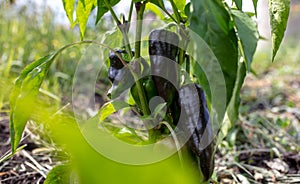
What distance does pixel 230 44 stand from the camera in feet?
1.99

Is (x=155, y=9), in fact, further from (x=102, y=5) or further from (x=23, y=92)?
(x=23, y=92)

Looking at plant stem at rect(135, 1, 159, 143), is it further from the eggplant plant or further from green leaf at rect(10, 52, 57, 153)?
green leaf at rect(10, 52, 57, 153)

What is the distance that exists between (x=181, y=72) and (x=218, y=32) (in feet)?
0.74

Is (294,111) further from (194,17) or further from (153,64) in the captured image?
(194,17)

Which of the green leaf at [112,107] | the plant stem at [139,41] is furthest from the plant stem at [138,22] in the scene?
the green leaf at [112,107]

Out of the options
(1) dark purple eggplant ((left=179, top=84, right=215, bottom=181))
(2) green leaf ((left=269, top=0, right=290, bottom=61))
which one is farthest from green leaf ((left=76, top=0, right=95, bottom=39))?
(2) green leaf ((left=269, top=0, right=290, bottom=61))

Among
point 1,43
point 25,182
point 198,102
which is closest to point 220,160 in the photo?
point 25,182

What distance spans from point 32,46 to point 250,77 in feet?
6.97

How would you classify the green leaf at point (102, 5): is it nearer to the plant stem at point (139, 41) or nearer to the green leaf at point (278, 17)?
the plant stem at point (139, 41)

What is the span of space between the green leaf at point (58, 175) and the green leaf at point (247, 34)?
1.30 ft

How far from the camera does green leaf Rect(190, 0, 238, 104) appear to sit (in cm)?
57

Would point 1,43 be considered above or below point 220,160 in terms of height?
above

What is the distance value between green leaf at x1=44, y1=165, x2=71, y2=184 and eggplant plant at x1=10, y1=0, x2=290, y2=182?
103 mm

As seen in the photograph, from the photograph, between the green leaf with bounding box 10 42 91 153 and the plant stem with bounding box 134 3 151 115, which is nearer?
the green leaf with bounding box 10 42 91 153
